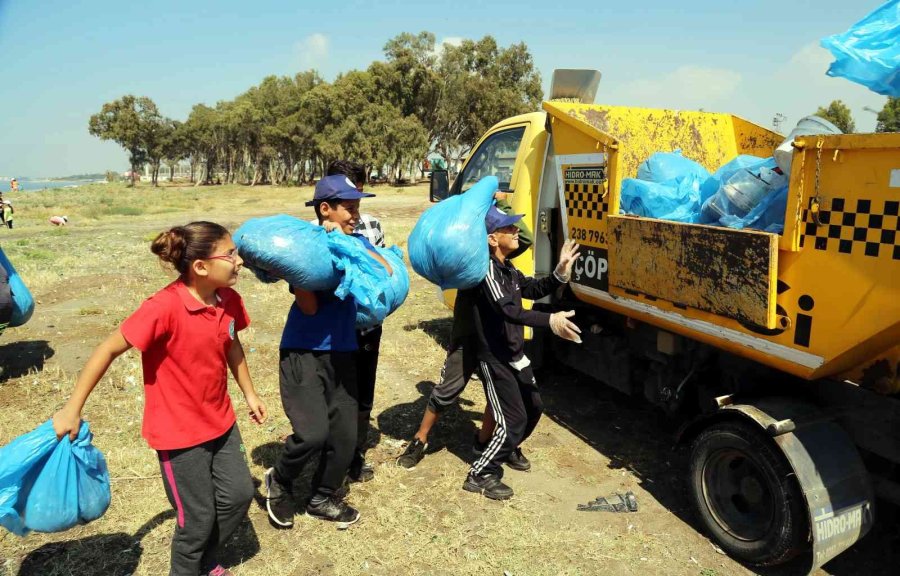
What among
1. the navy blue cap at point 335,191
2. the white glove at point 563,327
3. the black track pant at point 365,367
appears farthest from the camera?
the black track pant at point 365,367

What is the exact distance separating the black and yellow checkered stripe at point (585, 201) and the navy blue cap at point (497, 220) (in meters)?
0.77

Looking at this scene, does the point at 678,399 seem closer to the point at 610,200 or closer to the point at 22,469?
the point at 610,200

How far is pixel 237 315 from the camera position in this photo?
267 cm

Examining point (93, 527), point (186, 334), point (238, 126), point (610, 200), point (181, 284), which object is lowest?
point (93, 527)

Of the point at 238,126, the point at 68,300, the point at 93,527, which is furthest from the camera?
the point at 238,126

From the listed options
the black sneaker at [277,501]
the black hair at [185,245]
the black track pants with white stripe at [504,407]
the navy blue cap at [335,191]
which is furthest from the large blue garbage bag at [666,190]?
the black sneaker at [277,501]

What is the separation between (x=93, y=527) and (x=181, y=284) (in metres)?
1.74

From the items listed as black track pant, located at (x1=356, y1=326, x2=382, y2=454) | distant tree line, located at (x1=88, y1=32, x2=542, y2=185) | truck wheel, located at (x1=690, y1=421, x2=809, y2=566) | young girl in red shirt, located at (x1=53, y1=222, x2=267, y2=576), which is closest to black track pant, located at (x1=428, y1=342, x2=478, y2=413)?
black track pant, located at (x1=356, y1=326, x2=382, y2=454)

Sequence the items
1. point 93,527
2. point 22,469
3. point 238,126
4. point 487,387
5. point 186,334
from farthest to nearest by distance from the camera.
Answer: point 238,126, point 487,387, point 93,527, point 186,334, point 22,469

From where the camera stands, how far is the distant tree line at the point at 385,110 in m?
38.1

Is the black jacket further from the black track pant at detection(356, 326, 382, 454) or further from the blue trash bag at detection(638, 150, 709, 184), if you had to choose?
the blue trash bag at detection(638, 150, 709, 184)

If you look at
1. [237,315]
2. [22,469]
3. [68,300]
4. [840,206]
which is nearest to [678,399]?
[840,206]

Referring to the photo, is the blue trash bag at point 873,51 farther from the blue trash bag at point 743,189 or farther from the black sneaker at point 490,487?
the black sneaker at point 490,487

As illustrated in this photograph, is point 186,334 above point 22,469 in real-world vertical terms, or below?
above
